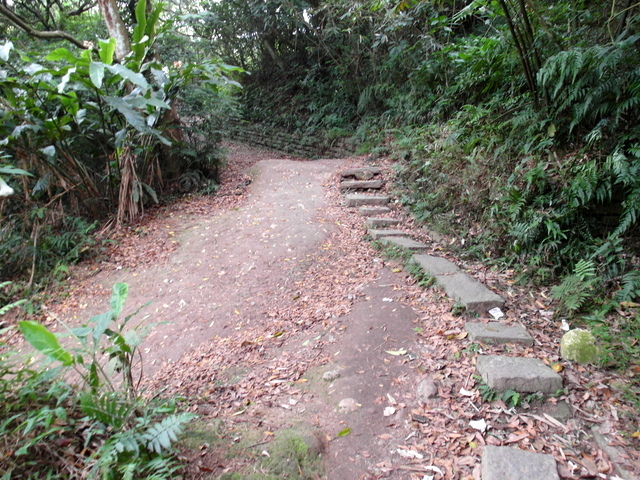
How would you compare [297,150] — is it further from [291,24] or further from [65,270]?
[65,270]

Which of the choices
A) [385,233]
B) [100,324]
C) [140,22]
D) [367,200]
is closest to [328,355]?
[100,324]

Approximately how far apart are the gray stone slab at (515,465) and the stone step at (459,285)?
4.19ft

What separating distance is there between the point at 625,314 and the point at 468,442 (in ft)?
5.56

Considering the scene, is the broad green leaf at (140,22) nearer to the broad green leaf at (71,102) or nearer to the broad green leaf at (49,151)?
the broad green leaf at (71,102)

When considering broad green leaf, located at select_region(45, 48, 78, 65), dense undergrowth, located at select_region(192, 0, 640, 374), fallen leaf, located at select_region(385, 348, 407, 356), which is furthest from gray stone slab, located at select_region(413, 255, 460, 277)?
broad green leaf, located at select_region(45, 48, 78, 65)

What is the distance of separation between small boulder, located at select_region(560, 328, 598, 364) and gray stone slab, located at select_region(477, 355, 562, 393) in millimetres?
227

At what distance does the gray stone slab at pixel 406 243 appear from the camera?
4.12 m

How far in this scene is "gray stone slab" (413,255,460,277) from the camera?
352 cm

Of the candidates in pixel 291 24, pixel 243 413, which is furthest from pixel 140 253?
pixel 291 24

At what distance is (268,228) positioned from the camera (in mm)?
5285

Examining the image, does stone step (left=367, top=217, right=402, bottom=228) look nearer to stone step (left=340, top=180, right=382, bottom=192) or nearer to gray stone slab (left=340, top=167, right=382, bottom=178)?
stone step (left=340, top=180, right=382, bottom=192)

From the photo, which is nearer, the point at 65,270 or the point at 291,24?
the point at 65,270

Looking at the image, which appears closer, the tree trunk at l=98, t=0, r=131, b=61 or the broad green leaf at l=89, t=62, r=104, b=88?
the broad green leaf at l=89, t=62, r=104, b=88

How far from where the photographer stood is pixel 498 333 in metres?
2.67
